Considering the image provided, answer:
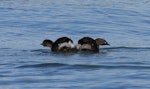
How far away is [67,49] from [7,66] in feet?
6.23

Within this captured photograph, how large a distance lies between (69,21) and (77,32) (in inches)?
106

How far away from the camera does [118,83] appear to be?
1157 cm

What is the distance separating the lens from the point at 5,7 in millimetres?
25859

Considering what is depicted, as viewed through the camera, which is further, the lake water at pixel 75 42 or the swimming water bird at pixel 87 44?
the swimming water bird at pixel 87 44

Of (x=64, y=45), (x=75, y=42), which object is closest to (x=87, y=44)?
(x=64, y=45)

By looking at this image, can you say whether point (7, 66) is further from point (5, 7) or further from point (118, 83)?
point (5, 7)

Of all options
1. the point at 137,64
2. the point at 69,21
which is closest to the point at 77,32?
the point at 69,21

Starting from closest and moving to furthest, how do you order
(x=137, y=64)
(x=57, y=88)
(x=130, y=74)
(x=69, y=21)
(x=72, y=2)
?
(x=57, y=88)
(x=130, y=74)
(x=137, y=64)
(x=69, y=21)
(x=72, y=2)

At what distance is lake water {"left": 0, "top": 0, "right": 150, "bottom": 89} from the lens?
11930 mm

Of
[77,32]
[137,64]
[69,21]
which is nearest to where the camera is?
[137,64]

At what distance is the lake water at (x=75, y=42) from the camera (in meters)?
11.9

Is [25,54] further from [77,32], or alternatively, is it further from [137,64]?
[77,32]

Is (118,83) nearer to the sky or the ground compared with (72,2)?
nearer to the ground

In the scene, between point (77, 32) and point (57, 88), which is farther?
point (77, 32)
